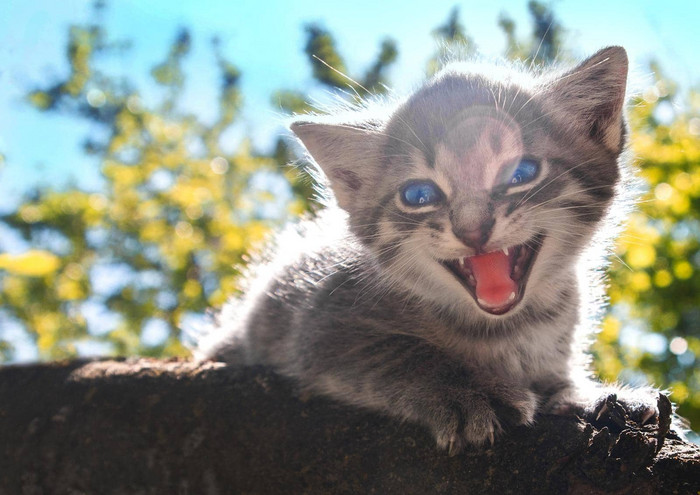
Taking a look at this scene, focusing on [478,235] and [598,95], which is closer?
[478,235]

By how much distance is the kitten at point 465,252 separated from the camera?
80.5 inches

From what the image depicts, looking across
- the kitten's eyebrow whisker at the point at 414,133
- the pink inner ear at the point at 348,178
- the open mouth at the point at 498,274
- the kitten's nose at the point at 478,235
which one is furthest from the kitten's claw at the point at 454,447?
the pink inner ear at the point at 348,178

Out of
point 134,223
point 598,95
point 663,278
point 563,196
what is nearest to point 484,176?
point 563,196

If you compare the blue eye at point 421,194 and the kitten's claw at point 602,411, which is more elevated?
the blue eye at point 421,194

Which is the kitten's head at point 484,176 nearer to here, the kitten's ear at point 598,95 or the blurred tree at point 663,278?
the kitten's ear at point 598,95

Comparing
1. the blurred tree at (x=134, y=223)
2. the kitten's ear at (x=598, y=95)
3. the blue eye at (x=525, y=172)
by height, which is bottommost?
the blurred tree at (x=134, y=223)

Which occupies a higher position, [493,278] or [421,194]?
[421,194]

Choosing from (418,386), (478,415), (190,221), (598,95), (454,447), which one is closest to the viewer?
(454,447)

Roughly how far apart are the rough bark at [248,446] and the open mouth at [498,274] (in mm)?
466

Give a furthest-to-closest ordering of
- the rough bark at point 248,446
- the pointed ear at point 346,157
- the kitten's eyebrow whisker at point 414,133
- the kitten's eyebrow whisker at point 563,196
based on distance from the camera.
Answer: the pointed ear at point 346,157
the kitten's eyebrow whisker at point 414,133
the kitten's eyebrow whisker at point 563,196
the rough bark at point 248,446

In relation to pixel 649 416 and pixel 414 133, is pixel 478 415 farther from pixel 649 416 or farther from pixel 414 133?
pixel 414 133

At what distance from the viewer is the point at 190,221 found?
5.08m

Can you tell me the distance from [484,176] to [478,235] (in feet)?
0.77

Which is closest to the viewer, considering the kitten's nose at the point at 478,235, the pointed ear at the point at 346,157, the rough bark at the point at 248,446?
the rough bark at the point at 248,446
